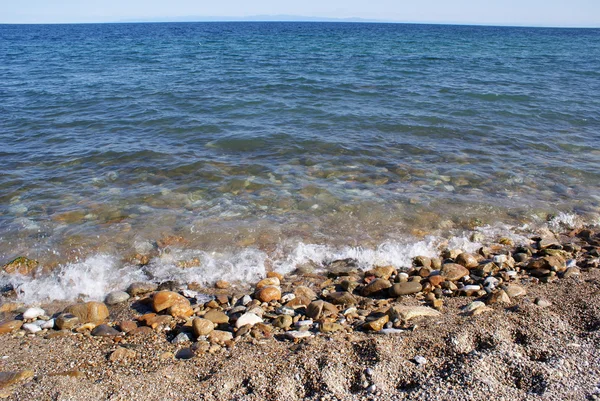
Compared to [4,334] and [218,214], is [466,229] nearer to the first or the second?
[218,214]

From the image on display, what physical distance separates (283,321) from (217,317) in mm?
749

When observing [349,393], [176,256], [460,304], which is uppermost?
[349,393]

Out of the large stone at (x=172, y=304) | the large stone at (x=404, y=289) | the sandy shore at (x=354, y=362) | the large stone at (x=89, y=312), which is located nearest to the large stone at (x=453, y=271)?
the large stone at (x=404, y=289)

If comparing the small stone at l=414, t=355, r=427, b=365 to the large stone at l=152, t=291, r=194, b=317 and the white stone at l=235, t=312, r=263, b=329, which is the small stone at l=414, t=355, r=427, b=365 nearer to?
the white stone at l=235, t=312, r=263, b=329

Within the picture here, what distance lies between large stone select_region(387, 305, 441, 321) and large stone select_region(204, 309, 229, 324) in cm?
179

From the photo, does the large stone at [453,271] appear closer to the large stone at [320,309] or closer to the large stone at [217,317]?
the large stone at [320,309]

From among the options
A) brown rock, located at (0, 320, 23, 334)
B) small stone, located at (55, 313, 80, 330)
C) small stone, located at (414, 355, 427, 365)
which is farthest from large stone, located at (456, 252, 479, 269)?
brown rock, located at (0, 320, 23, 334)

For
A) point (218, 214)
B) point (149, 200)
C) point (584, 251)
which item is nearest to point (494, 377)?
point (584, 251)

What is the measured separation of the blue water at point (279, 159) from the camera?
744 cm

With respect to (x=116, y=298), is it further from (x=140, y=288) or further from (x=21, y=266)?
(x=21, y=266)

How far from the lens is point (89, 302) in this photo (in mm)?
5172

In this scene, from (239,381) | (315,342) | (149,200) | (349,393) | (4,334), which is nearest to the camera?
(349,393)

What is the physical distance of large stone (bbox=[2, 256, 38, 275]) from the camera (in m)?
6.14

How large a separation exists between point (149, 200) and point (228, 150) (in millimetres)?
3200
